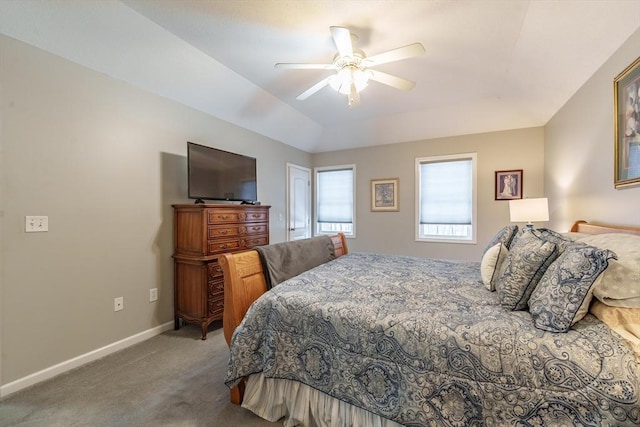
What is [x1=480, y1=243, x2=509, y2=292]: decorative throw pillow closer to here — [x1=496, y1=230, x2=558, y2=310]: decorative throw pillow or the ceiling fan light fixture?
[x1=496, y1=230, x2=558, y2=310]: decorative throw pillow

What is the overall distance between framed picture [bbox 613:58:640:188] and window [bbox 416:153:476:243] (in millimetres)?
2310

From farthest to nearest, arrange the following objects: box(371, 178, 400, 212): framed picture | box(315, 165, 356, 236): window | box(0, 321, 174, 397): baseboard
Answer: box(315, 165, 356, 236): window < box(371, 178, 400, 212): framed picture < box(0, 321, 174, 397): baseboard

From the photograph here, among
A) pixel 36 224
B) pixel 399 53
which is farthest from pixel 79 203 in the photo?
pixel 399 53

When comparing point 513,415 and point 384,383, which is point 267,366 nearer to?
point 384,383

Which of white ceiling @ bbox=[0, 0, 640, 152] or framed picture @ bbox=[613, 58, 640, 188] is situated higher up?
white ceiling @ bbox=[0, 0, 640, 152]

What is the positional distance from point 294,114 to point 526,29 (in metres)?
2.91

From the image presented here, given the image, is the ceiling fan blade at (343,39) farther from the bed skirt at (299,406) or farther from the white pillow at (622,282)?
the bed skirt at (299,406)

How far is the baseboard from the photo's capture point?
1.87 metres

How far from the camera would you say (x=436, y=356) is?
1175 mm

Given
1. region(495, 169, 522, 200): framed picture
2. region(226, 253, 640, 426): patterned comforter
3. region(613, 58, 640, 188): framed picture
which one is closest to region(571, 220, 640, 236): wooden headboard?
region(613, 58, 640, 188): framed picture

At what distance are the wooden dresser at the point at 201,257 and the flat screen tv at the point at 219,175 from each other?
294 mm

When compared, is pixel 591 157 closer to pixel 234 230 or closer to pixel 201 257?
pixel 234 230

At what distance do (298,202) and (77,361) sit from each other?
3.62 m

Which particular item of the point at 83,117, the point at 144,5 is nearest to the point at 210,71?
the point at 144,5
